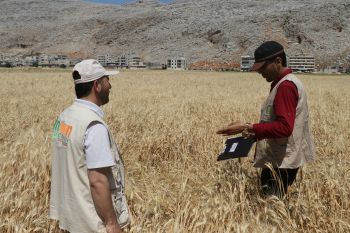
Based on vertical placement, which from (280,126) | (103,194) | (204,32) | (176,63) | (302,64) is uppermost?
(280,126)

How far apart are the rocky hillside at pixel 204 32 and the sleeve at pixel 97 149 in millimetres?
118726

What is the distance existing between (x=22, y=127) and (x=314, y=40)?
128 metres

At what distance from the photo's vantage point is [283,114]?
163 inches

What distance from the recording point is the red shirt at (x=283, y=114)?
4.14m

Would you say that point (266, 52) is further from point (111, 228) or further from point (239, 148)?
point (111, 228)

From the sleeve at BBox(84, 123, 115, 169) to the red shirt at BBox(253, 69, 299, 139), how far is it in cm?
176

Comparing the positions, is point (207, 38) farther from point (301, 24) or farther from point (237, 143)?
point (237, 143)

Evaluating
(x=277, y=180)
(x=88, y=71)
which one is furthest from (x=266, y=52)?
(x=88, y=71)

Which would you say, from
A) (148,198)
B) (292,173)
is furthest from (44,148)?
(292,173)

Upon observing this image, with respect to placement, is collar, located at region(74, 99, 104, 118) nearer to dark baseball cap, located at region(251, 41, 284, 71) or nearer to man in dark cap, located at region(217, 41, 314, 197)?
man in dark cap, located at region(217, 41, 314, 197)

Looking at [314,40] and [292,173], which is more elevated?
[292,173]

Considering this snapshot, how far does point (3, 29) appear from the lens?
197250mm

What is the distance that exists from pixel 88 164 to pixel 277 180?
2450mm

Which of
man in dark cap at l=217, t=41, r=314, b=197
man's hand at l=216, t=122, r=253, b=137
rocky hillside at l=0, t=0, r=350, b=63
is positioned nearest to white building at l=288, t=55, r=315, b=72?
rocky hillside at l=0, t=0, r=350, b=63
